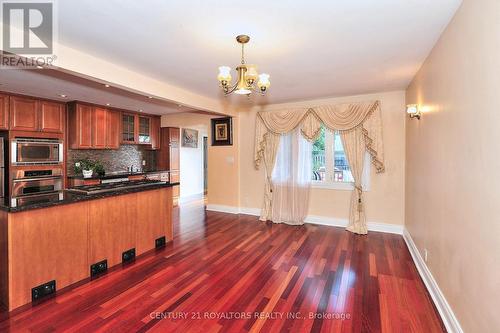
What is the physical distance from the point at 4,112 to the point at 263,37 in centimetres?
459

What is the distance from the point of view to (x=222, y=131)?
19.4 feet

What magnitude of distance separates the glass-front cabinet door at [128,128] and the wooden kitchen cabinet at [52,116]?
1.21 meters

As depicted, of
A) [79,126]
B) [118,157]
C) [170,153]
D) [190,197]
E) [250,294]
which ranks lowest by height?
[250,294]

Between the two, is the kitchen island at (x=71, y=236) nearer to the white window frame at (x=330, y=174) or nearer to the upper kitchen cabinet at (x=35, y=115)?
the upper kitchen cabinet at (x=35, y=115)

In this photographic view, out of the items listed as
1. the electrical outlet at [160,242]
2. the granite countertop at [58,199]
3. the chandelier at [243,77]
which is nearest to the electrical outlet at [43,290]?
the granite countertop at [58,199]

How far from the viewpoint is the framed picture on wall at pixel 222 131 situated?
580 cm

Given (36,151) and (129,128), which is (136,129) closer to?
(129,128)

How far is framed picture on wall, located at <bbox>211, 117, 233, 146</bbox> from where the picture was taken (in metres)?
5.80

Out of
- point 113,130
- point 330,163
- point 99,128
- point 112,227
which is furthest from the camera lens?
point 113,130

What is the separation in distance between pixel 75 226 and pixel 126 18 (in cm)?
213

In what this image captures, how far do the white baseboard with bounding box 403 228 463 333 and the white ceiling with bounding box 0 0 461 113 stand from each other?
2.33 meters

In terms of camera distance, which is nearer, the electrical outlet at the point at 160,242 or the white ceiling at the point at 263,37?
the white ceiling at the point at 263,37

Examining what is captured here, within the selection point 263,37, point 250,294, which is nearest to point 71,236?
point 250,294

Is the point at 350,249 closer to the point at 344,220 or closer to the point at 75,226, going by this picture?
the point at 344,220
